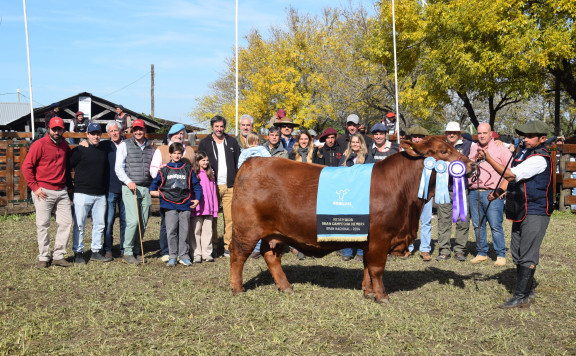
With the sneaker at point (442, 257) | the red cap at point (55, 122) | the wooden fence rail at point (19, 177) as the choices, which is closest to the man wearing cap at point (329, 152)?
the sneaker at point (442, 257)

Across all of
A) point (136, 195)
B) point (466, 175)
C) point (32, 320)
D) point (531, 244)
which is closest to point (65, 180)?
point (136, 195)

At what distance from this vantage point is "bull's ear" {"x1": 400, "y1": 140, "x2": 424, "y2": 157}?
5.77 metres

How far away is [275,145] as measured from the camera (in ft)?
28.2

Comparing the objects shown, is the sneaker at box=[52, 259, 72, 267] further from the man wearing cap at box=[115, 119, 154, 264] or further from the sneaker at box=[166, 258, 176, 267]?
the sneaker at box=[166, 258, 176, 267]

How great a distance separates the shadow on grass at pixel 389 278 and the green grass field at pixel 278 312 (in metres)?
0.02

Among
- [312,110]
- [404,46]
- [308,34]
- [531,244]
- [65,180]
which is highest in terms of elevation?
[308,34]

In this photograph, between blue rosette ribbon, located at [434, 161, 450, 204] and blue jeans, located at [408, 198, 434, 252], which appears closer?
blue rosette ribbon, located at [434, 161, 450, 204]

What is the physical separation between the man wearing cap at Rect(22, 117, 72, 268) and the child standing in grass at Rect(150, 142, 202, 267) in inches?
55.1

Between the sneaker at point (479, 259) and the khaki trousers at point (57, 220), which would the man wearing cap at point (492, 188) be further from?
the khaki trousers at point (57, 220)

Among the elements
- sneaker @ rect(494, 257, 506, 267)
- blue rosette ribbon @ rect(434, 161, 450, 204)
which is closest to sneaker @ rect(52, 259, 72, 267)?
blue rosette ribbon @ rect(434, 161, 450, 204)

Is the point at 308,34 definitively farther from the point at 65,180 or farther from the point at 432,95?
the point at 65,180

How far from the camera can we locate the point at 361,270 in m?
7.57

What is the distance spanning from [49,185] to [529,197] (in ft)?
22.3

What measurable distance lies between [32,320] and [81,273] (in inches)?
79.6
